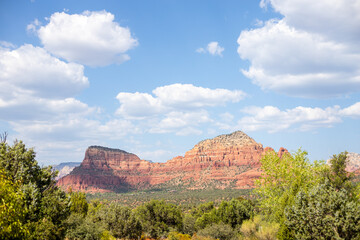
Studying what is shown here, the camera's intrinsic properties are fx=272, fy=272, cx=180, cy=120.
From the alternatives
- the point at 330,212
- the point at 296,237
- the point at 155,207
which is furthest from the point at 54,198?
the point at 155,207

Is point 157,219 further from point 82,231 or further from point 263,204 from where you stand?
point 263,204

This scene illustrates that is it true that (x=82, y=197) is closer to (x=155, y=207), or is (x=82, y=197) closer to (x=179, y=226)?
(x=155, y=207)

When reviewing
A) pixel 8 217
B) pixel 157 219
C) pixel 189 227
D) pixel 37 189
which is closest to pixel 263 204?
pixel 157 219

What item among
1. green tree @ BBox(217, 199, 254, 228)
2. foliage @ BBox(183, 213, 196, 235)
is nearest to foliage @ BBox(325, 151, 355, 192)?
green tree @ BBox(217, 199, 254, 228)

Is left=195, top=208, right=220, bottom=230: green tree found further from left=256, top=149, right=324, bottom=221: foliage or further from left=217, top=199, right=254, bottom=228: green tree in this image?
left=256, top=149, right=324, bottom=221: foliage

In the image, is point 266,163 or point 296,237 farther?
point 266,163

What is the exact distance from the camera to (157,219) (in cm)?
5319

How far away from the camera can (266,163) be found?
1446 inches

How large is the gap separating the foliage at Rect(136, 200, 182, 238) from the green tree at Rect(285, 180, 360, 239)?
33824 millimetres

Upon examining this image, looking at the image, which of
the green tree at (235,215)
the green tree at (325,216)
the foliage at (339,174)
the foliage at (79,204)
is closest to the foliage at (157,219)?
the green tree at (235,215)

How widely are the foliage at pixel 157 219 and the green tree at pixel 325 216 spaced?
111 ft

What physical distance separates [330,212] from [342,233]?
1578mm

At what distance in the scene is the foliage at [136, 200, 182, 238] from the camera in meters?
51.9

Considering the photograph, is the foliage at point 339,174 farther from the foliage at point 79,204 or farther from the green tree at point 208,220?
the foliage at point 79,204
